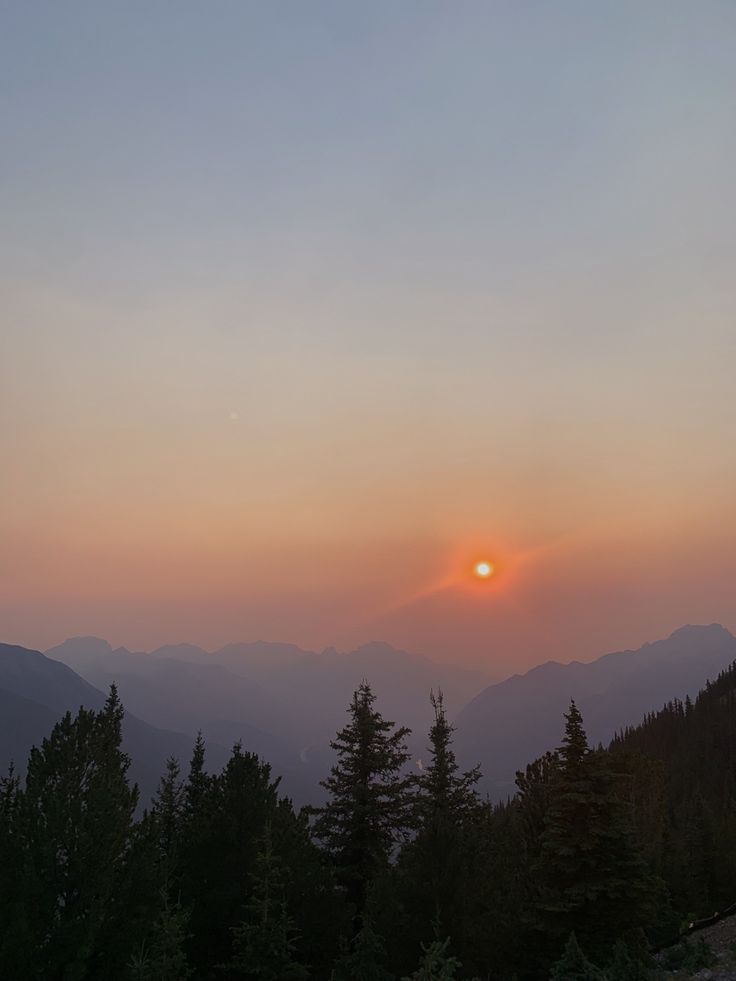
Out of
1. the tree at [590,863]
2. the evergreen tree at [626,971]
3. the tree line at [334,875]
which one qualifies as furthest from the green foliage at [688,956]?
the evergreen tree at [626,971]

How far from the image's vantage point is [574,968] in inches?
663

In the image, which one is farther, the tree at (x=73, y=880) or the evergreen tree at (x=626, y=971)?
the evergreen tree at (x=626, y=971)

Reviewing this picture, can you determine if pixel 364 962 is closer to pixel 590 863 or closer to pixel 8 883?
pixel 8 883

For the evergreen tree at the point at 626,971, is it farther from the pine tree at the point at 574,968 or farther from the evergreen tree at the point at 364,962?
the evergreen tree at the point at 364,962

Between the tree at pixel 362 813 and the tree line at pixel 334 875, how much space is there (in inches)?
3.5

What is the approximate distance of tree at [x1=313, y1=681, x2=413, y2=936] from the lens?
93.6 ft

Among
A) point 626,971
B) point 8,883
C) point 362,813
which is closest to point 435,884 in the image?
point 626,971

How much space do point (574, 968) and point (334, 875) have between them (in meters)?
13.0

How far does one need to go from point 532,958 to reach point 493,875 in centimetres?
397

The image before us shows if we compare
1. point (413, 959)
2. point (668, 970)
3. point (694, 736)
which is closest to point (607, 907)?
point (668, 970)

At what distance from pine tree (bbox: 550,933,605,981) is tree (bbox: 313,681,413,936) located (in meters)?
12.0

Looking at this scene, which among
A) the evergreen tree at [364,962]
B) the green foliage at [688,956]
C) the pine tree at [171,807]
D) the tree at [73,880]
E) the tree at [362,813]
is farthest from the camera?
the pine tree at [171,807]

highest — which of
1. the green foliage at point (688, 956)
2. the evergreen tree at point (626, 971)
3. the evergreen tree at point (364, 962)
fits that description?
the evergreen tree at point (364, 962)

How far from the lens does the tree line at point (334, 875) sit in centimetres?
1573
